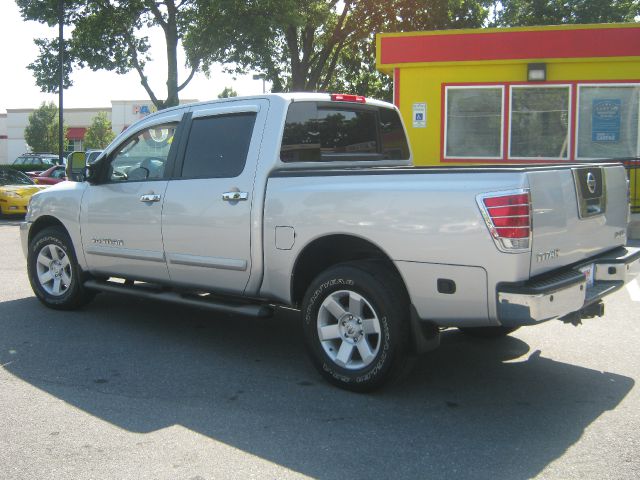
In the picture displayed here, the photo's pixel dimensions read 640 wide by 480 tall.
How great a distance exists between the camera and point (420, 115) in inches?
607

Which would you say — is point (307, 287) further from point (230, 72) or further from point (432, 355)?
point (230, 72)

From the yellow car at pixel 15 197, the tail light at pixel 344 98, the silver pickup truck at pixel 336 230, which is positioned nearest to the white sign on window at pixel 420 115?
the silver pickup truck at pixel 336 230

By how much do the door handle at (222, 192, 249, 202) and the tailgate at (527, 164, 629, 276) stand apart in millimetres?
2120

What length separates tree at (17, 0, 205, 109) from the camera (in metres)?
24.9

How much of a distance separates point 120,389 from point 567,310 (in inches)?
114

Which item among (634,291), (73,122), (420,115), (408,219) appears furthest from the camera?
(73,122)

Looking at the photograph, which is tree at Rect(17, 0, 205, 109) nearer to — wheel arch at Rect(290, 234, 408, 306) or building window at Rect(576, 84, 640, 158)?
building window at Rect(576, 84, 640, 158)

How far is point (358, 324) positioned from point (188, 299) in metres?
1.69

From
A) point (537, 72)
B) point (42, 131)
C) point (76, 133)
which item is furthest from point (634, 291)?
point (76, 133)

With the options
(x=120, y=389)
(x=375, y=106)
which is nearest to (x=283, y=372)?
(x=120, y=389)

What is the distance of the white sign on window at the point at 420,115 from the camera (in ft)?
50.5

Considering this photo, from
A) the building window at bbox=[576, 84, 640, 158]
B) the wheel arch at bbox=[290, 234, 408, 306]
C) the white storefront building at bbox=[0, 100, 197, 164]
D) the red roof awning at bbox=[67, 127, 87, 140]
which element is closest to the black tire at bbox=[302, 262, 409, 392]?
the wheel arch at bbox=[290, 234, 408, 306]

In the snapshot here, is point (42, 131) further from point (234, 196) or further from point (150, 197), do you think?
point (234, 196)

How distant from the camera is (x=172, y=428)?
13.0ft
